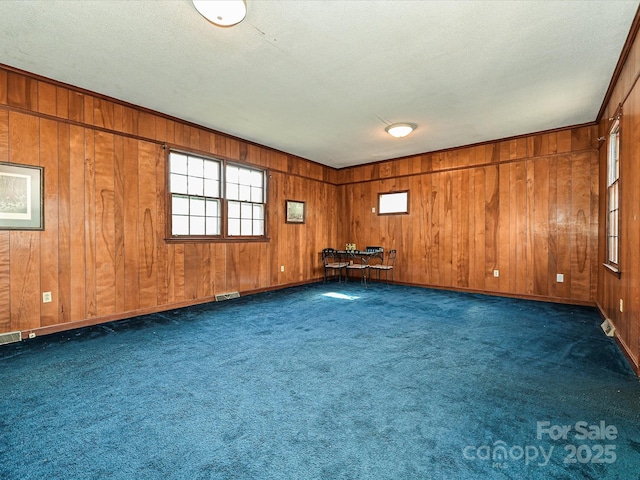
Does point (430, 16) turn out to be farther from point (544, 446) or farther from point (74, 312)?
point (74, 312)

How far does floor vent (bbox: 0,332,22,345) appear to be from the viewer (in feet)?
9.84

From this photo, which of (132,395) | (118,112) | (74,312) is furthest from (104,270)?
(132,395)

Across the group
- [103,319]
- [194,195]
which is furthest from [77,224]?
[194,195]

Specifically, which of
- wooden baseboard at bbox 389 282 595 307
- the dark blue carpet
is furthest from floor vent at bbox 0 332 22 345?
wooden baseboard at bbox 389 282 595 307

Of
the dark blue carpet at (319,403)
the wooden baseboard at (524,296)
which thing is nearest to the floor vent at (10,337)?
the dark blue carpet at (319,403)

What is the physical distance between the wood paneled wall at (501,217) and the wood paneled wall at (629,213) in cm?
142

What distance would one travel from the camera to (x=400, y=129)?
4598 mm

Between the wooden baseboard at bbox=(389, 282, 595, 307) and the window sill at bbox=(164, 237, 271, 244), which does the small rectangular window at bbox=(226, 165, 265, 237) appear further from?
the wooden baseboard at bbox=(389, 282, 595, 307)

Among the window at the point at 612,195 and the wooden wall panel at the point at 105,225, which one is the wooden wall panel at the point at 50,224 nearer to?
the wooden wall panel at the point at 105,225

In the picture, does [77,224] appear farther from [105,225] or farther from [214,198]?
[214,198]

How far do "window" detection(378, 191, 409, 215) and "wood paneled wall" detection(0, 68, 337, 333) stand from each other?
137 inches

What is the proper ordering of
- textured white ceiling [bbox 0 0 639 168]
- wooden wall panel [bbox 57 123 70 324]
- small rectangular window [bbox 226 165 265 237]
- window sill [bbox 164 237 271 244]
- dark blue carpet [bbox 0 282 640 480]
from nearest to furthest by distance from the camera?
dark blue carpet [bbox 0 282 640 480] → textured white ceiling [bbox 0 0 639 168] → wooden wall panel [bbox 57 123 70 324] → window sill [bbox 164 237 271 244] → small rectangular window [bbox 226 165 265 237]

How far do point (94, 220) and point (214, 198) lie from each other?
1722 millimetres

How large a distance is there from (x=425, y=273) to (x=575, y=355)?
3.54 m
